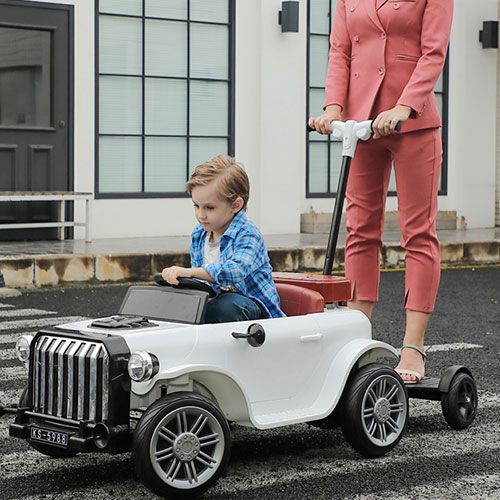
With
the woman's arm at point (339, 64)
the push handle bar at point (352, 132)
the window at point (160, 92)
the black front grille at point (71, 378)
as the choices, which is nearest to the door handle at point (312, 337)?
the black front grille at point (71, 378)

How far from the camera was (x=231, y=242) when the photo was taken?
4.36 m

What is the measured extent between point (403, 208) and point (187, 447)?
1.97 m

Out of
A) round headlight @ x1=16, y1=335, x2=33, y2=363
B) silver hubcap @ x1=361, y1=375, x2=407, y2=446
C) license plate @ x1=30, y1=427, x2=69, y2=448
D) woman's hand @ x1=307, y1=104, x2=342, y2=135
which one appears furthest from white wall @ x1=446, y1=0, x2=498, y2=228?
license plate @ x1=30, y1=427, x2=69, y2=448

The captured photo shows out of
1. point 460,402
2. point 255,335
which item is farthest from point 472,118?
point 255,335

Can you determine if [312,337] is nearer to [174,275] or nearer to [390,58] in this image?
[174,275]

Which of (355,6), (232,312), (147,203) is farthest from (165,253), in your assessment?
(232,312)

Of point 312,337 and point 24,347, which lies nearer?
point 24,347

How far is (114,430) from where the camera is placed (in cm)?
363

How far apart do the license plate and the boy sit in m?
0.81

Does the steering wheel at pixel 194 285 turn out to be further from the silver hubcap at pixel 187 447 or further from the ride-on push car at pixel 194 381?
the silver hubcap at pixel 187 447

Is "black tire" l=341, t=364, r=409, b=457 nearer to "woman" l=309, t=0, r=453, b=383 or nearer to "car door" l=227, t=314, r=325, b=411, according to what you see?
"car door" l=227, t=314, r=325, b=411

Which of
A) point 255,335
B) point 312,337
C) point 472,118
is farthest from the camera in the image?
point 472,118

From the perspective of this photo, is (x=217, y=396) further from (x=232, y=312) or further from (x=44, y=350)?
(x=44, y=350)

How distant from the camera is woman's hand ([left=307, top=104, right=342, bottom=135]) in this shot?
200 inches
